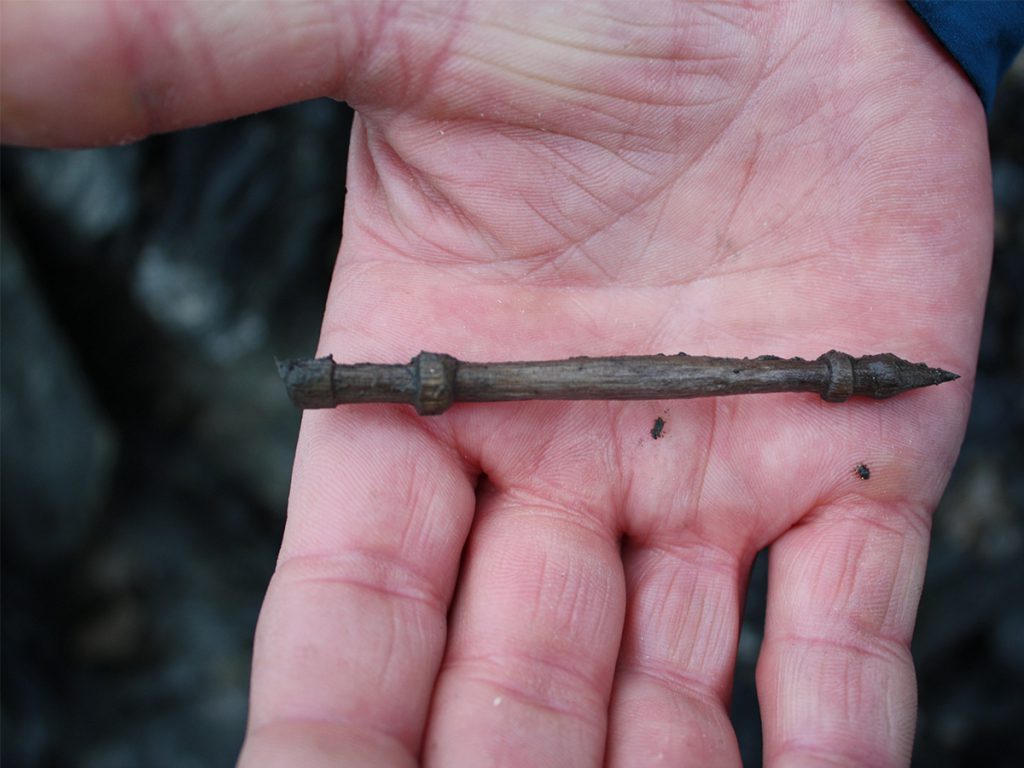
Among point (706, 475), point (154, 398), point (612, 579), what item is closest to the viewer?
point (612, 579)

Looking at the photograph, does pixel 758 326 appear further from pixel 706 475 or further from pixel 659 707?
pixel 659 707

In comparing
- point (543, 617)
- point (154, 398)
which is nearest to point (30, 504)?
point (154, 398)

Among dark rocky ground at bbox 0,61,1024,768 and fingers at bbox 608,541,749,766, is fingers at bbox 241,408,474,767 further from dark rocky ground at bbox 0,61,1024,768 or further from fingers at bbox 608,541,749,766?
dark rocky ground at bbox 0,61,1024,768

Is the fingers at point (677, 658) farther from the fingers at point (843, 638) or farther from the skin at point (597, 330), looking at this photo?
the fingers at point (843, 638)

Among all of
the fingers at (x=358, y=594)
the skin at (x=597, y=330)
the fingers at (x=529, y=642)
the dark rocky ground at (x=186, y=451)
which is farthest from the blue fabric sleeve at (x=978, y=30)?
the fingers at (x=358, y=594)

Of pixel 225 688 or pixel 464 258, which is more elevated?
pixel 464 258

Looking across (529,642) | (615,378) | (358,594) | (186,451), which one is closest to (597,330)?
(615,378)
